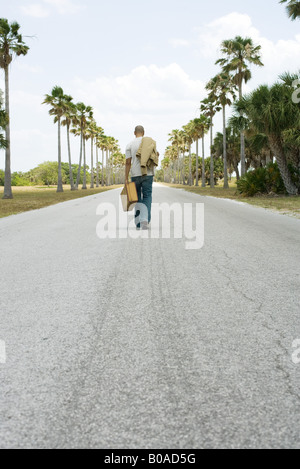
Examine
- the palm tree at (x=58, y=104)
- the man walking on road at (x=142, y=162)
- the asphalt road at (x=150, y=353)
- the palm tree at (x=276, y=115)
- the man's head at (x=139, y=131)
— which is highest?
the palm tree at (x=58, y=104)

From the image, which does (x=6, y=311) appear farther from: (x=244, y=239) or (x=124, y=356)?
(x=244, y=239)

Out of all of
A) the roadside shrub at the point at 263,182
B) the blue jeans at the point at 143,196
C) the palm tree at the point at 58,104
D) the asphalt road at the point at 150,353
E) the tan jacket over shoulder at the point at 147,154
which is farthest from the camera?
the palm tree at the point at 58,104

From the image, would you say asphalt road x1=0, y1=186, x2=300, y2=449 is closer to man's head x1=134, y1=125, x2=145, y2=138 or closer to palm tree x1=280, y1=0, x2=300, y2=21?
man's head x1=134, y1=125, x2=145, y2=138

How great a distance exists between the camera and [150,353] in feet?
9.06

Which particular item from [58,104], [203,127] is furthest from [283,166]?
[203,127]

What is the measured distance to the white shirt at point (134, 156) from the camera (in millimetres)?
8109

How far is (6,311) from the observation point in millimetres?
3732

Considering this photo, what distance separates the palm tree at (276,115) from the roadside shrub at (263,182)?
0.63m

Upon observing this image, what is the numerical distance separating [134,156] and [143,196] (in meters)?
0.83

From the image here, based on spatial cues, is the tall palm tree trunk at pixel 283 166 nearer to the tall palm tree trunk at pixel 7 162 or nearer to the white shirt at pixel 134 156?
the white shirt at pixel 134 156

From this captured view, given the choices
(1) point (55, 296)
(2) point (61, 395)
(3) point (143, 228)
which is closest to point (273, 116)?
(3) point (143, 228)

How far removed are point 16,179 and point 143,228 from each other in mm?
149555

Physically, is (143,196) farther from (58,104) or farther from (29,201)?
(58,104)

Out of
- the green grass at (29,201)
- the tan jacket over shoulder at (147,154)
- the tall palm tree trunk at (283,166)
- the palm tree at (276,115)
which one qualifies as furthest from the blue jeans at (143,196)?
the tall palm tree trunk at (283,166)
